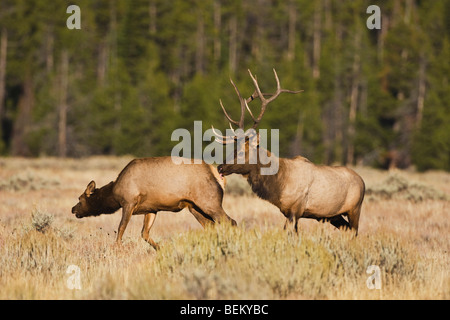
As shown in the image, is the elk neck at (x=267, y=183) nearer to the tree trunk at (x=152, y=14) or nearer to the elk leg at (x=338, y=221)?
the elk leg at (x=338, y=221)

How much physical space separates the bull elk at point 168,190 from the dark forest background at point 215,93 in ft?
77.6

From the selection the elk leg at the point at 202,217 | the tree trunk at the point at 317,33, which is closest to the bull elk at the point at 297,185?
the elk leg at the point at 202,217

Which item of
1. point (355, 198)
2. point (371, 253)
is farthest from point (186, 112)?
point (371, 253)

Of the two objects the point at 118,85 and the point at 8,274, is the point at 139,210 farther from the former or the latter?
the point at 118,85

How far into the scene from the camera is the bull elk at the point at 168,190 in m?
8.30

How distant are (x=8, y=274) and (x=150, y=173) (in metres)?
2.65

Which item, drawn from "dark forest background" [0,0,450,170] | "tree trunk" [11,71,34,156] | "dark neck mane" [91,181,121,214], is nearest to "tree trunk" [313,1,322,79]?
"dark forest background" [0,0,450,170]

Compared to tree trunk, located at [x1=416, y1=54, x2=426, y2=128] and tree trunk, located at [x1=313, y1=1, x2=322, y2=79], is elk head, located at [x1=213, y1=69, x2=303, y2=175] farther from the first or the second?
tree trunk, located at [x1=313, y1=1, x2=322, y2=79]

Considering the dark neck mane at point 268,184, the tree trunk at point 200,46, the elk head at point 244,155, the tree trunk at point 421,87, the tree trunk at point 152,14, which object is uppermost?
the tree trunk at point 152,14

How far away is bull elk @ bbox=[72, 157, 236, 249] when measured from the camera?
27.2 feet

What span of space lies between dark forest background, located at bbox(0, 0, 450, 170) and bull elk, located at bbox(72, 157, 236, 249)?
2366 cm

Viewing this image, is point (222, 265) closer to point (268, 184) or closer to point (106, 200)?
point (268, 184)

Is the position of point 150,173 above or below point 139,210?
above

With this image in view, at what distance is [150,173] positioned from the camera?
8430 millimetres
